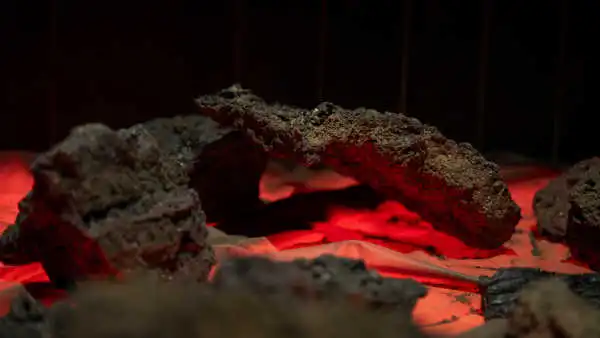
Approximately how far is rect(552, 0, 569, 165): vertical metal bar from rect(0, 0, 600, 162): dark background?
0.04ft

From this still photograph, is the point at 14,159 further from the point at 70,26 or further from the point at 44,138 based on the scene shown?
the point at 70,26

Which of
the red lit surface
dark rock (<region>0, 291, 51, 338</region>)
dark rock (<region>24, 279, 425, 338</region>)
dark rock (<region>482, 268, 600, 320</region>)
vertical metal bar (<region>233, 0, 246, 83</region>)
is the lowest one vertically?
the red lit surface

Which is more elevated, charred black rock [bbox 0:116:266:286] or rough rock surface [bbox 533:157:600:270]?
charred black rock [bbox 0:116:266:286]

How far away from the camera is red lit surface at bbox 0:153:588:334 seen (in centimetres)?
301

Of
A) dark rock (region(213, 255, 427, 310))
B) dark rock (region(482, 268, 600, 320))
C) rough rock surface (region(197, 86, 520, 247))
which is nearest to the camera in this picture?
dark rock (region(213, 255, 427, 310))

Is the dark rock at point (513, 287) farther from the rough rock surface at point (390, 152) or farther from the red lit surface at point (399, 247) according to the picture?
the rough rock surface at point (390, 152)

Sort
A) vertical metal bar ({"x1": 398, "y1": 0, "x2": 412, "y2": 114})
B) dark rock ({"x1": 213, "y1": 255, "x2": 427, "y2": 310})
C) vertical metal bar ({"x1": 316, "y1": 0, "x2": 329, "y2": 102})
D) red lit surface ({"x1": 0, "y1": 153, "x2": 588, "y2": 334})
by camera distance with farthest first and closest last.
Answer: vertical metal bar ({"x1": 398, "y1": 0, "x2": 412, "y2": 114})
vertical metal bar ({"x1": 316, "y1": 0, "x2": 329, "y2": 102})
red lit surface ({"x1": 0, "y1": 153, "x2": 588, "y2": 334})
dark rock ({"x1": 213, "y1": 255, "x2": 427, "y2": 310})

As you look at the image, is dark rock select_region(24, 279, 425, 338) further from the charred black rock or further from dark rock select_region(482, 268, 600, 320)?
dark rock select_region(482, 268, 600, 320)

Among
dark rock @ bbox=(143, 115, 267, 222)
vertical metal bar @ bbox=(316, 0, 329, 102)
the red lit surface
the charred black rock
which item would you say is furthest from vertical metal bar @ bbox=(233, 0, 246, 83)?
the charred black rock

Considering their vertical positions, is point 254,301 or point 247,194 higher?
point 254,301

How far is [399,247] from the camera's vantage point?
4.22 metres

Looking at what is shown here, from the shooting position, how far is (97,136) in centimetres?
260

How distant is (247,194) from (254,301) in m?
3.34

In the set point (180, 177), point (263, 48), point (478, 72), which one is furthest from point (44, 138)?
point (478, 72)
